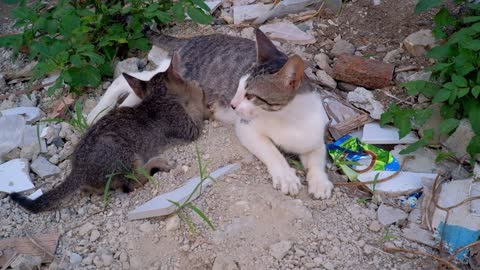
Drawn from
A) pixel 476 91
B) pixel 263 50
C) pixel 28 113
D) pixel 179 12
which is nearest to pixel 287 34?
pixel 179 12

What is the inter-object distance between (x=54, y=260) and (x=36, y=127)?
132cm

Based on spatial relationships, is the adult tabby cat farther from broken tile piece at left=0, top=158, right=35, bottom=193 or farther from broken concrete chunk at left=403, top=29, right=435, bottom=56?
broken tile piece at left=0, top=158, right=35, bottom=193

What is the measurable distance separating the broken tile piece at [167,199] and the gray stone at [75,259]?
352mm

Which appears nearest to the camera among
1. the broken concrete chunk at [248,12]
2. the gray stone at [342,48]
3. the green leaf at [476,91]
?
the green leaf at [476,91]

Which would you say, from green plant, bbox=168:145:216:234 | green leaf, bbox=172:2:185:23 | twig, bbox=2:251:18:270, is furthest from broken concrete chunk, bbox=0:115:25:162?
green plant, bbox=168:145:216:234

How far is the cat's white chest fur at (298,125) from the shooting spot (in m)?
3.64

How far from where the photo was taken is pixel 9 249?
333cm

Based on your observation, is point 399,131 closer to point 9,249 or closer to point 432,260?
point 432,260

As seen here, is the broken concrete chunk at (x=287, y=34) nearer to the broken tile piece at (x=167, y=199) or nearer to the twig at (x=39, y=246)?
the broken tile piece at (x=167, y=199)

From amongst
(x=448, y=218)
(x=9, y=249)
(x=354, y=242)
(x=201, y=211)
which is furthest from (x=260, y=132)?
(x=9, y=249)

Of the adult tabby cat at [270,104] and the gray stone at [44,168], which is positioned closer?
the adult tabby cat at [270,104]

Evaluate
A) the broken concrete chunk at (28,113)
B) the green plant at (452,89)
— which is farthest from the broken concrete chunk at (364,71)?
the broken concrete chunk at (28,113)

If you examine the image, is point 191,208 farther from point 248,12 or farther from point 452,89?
point 248,12

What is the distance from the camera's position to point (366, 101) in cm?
416
